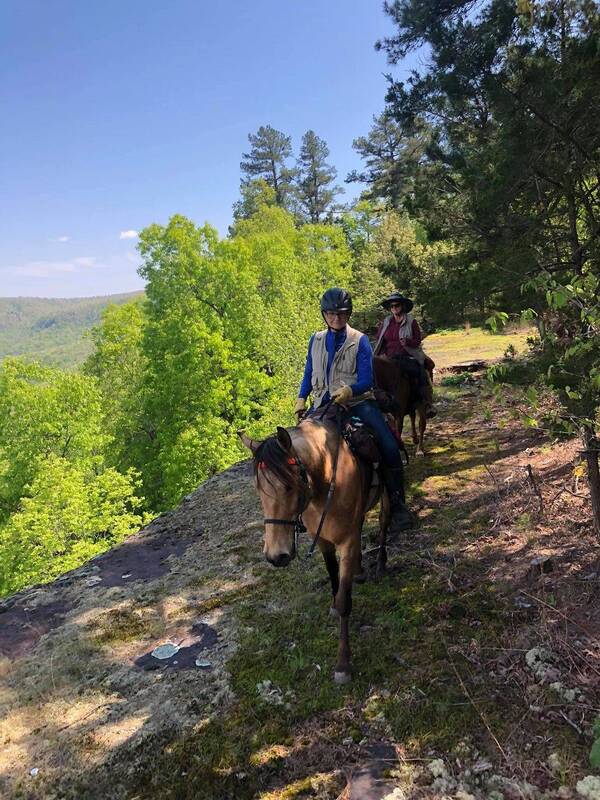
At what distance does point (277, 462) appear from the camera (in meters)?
3.53

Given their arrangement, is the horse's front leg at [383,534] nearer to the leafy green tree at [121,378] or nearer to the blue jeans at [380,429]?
the blue jeans at [380,429]

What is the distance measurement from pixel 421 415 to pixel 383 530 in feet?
14.0

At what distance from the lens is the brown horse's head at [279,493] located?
11.4ft

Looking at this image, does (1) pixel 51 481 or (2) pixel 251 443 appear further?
(1) pixel 51 481

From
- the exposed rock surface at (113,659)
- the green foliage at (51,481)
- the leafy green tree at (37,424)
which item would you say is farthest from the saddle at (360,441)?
the leafy green tree at (37,424)

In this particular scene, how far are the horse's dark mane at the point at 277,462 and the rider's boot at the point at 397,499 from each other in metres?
1.91

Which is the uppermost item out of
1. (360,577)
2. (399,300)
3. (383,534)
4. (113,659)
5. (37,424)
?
(399,300)

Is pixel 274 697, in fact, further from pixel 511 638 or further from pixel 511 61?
pixel 511 61

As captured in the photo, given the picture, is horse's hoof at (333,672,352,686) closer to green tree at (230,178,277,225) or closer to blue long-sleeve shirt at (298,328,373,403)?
blue long-sleeve shirt at (298,328,373,403)

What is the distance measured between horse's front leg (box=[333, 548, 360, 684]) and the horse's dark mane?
46.9 inches

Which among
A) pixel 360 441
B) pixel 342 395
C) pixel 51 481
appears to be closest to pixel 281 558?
pixel 360 441

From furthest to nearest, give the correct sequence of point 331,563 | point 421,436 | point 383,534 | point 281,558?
point 421,436 < point 383,534 < point 331,563 < point 281,558

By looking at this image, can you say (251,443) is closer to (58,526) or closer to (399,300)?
(399,300)

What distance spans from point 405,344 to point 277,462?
5834 mm
